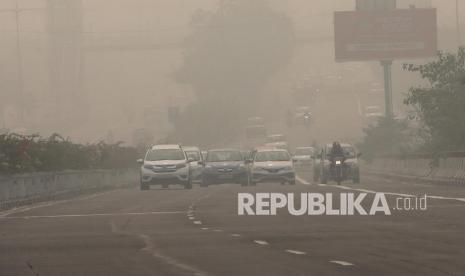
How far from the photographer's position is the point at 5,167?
148 ft

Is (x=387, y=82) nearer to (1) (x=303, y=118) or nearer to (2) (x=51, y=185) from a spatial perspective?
(2) (x=51, y=185)

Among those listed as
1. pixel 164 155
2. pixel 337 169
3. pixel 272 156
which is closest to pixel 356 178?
pixel 337 169

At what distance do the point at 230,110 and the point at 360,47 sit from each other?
86.8 metres

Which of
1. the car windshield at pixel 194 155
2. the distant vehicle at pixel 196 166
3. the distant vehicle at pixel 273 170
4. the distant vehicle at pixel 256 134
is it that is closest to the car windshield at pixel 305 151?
the car windshield at pixel 194 155

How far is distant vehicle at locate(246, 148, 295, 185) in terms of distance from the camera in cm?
5938

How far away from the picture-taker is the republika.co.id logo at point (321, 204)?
32684 millimetres

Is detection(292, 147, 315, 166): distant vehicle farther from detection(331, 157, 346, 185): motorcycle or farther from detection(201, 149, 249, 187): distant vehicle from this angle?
detection(331, 157, 346, 185): motorcycle

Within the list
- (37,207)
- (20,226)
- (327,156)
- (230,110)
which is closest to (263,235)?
(20,226)

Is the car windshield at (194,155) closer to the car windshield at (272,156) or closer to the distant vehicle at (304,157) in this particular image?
the car windshield at (272,156)

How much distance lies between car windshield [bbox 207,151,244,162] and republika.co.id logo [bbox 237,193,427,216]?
1792 cm

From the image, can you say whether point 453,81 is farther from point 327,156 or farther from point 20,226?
point 20,226

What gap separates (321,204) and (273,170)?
Answer: 2232cm

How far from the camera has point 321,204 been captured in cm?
3722

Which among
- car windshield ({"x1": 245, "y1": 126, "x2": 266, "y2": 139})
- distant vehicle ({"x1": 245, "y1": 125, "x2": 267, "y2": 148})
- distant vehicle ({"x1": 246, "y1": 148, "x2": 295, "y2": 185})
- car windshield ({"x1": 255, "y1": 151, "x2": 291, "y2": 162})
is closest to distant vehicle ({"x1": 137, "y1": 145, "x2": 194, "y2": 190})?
distant vehicle ({"x1": 246, "y1": 148, "x2": 295, "y2": 185})
